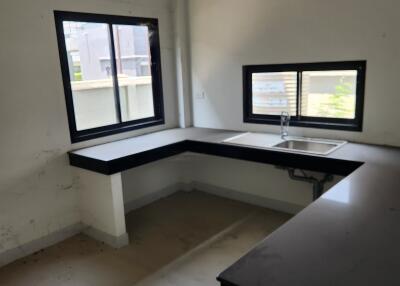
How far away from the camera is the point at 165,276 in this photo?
260 centimetres

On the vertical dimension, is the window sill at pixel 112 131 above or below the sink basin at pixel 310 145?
above

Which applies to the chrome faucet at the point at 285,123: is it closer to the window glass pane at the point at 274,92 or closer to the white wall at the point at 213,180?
the window glass pane at the point at 274,92

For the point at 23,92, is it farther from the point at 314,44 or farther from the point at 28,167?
the point at 314,44

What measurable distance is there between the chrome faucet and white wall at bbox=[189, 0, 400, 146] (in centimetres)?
12

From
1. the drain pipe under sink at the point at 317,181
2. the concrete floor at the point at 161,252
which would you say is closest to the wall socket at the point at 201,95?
A: the concrete floor at the point at 161,252

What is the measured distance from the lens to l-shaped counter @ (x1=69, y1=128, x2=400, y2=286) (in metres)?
1.21

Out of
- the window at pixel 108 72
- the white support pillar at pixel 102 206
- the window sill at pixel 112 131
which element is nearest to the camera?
the white support pillar at pixel 102 206

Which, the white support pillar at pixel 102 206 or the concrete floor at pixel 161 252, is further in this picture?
the white support pillar at pixel 102 206

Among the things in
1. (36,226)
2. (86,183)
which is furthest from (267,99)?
(36,226)

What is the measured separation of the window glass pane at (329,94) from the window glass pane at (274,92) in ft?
0.40

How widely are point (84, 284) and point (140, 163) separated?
107 cm

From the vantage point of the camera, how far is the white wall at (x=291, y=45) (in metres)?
2.76

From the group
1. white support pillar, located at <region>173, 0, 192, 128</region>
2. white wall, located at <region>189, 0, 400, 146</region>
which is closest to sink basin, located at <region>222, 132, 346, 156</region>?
white wall, located at <region>189, 0, 400, 146</region>

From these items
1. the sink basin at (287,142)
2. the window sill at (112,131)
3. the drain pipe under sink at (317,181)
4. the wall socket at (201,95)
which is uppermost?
the wall socket at (201,95)
